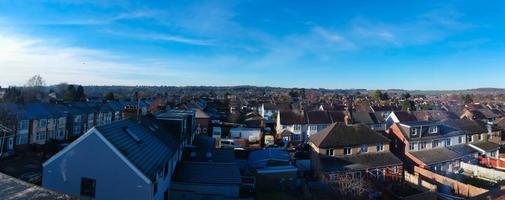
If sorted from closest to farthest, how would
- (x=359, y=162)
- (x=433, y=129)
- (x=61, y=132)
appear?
(x=359, y=162) < (x=433, y=129) < (x=61, y=132)

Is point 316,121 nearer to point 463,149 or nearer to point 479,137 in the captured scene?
point 463,149

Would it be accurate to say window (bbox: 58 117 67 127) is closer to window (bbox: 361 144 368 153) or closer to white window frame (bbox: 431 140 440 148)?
window (bbox: 361 144 368 153)

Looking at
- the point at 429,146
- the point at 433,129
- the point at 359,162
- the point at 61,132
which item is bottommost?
the point at 61,132

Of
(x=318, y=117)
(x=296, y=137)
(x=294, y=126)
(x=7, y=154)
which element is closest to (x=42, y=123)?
(x=7, y=154)

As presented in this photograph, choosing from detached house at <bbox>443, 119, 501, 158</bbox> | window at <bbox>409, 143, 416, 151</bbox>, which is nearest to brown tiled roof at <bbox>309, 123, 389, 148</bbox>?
window at <bbox>409, 143, 416, 151</bbox>

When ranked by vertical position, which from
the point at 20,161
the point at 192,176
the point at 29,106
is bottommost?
the point at 20,161

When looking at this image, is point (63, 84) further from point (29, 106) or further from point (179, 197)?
point (179, 197)

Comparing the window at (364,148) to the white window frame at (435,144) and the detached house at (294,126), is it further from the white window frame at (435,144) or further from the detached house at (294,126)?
the detached house at (294,126)

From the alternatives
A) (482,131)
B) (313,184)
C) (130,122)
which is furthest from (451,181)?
(130,122)
